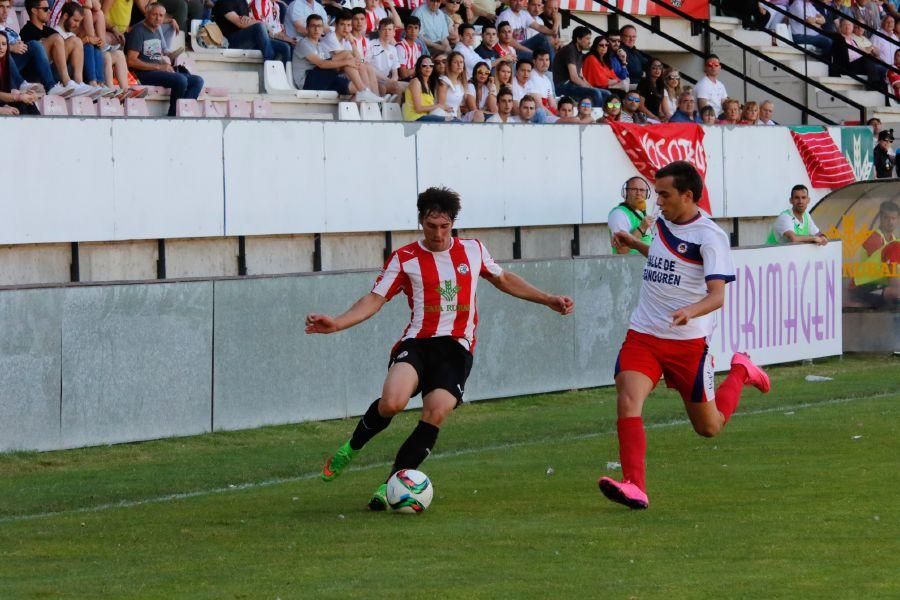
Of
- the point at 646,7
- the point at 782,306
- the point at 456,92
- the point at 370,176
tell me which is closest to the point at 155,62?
the point at 370,176

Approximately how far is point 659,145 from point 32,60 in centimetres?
905

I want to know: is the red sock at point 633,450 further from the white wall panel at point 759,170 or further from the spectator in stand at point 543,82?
the white wall panel at point 759,170

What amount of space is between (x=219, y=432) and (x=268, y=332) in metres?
1.01

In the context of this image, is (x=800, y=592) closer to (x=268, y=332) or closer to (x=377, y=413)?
(x=377, y=413)

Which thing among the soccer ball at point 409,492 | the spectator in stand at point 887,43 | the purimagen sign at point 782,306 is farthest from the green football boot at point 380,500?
the spectator in stand at point 887,43

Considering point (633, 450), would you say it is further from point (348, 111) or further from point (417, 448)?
point (348, 111)

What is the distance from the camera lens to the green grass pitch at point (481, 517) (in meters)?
7.24

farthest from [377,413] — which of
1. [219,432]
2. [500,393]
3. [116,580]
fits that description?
[500,393]

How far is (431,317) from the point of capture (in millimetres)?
9805

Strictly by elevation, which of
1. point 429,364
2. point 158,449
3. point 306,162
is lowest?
point 158,449

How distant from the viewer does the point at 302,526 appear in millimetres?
9000

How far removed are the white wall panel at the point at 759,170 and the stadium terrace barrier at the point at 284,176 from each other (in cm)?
138

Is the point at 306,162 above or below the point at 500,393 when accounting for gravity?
above

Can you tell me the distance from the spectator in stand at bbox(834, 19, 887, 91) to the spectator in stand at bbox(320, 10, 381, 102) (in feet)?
44.5
